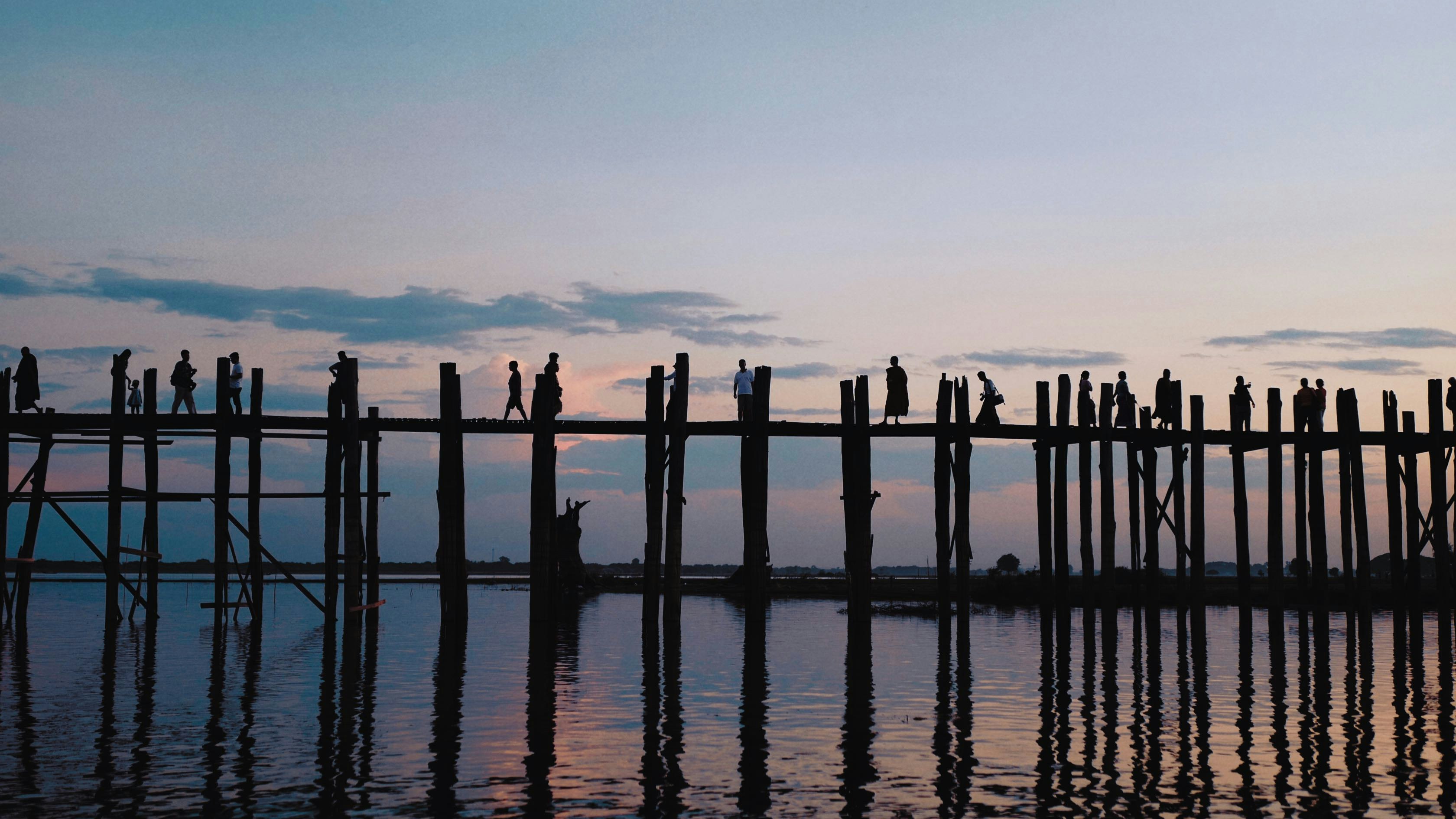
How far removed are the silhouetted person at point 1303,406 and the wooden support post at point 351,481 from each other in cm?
1976

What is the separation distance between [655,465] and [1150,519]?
10.8m

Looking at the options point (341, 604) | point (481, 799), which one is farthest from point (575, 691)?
point (341, 604)

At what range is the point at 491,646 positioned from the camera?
25641 mm

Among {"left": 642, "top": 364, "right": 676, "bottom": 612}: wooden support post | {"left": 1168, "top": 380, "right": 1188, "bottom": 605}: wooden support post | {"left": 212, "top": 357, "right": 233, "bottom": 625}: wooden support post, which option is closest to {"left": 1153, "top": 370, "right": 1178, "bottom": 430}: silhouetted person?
{"left": 1168, "top": 380, "right": 1188, "bottom": 605}: wooden support post

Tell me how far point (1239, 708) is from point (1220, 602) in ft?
107

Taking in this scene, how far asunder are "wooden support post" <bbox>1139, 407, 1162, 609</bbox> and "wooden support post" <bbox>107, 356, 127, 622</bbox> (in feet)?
62.2

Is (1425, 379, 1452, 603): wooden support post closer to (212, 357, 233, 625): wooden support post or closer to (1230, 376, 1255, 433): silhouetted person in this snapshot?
(1230, 376, 1255, 433): silhouetted person

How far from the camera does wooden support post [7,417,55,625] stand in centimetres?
2531

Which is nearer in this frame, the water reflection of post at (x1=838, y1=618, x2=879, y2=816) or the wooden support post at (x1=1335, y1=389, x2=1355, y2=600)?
the water reflection of post at (x1=838, y1=618, x2=879, y2=816)

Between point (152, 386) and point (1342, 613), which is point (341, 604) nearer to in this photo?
point (152, 386)

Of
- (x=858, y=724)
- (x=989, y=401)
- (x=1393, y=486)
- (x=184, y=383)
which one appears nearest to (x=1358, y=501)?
(x=1393, y=486)

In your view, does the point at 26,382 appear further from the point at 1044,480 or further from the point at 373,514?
the point at 1044,480

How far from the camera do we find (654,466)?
23.3 m

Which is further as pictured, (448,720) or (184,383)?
(184,383)
